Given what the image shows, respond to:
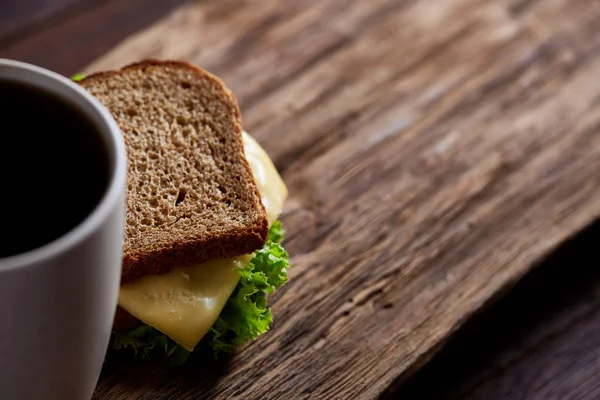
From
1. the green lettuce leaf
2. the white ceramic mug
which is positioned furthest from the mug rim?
the green lettuce leaf

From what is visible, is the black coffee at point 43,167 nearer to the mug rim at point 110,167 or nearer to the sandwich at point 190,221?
the mug rim at point 110,167

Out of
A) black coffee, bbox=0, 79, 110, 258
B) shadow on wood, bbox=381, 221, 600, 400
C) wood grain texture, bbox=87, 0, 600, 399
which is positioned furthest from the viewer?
shadow on wood, bbox=381, 221, 600, 400

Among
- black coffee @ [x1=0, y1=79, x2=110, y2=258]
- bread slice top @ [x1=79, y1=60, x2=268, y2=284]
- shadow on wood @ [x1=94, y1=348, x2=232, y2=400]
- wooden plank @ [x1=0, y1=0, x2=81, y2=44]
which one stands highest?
black coffee @ [x1=0, y1=79, x2=110, y2=258]

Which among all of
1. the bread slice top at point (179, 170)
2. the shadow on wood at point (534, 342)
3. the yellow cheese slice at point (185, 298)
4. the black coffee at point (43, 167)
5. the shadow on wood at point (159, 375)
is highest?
the black coffee at point (43, 167)

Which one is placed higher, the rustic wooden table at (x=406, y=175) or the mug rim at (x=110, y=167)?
the mug rim at (x=110, y=167)

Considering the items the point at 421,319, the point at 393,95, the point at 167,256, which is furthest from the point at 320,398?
the point at 393,95

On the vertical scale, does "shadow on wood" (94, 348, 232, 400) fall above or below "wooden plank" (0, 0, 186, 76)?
below

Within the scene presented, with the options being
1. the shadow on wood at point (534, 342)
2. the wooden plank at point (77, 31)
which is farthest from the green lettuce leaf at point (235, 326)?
the wooden plank at point (77, 31)

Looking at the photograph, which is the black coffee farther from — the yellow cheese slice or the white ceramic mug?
the yellow cheese slice
